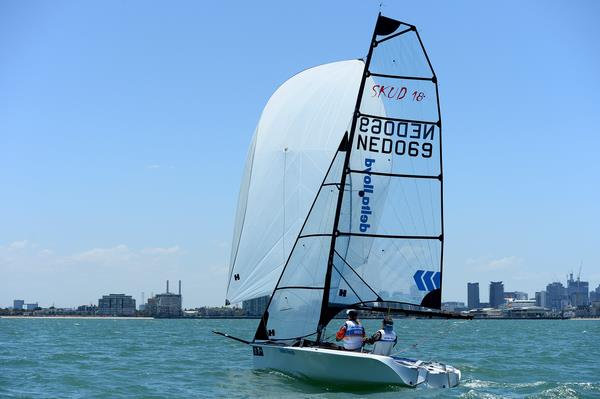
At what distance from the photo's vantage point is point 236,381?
19547 millimetres

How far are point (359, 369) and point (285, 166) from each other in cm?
621

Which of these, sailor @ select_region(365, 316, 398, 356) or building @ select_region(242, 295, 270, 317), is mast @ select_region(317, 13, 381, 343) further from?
building @ select_region(242, 295, 270, 317)

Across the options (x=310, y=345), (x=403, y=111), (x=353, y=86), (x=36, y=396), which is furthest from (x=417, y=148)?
(x=36, y=396)

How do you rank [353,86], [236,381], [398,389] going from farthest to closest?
[353,86] → [236,381] → [398,389]

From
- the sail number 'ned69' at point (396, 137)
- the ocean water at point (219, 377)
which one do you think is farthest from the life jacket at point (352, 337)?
the sail number 'ned69' at point (396, 137)

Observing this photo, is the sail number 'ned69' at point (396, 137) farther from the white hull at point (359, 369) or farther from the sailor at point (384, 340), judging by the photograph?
the white hull at point (359, 369)

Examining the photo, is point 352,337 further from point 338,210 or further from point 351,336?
point 338,210

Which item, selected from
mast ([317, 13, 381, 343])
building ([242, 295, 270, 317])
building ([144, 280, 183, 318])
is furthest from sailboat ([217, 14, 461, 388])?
building ([144, 280, 183, 318])

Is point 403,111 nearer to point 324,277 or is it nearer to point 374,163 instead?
point 374,163

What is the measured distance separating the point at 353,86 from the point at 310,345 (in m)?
6.79

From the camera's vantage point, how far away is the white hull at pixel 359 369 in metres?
16.1

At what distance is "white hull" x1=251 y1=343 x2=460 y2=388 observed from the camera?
16125 millimetres

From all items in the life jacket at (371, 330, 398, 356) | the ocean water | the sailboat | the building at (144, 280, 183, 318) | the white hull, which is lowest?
the building at (144, 280, 183, 318)

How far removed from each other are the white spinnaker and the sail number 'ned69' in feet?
7.79
